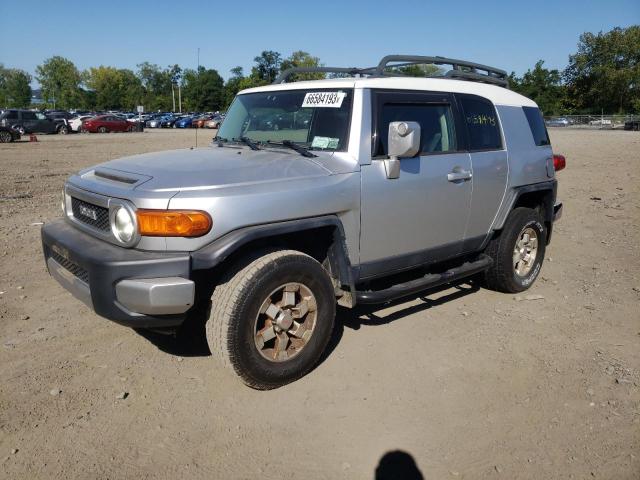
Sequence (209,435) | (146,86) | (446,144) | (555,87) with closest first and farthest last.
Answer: (209,435) < (446,144) < (555,87) < (146,86)

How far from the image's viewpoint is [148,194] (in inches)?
121

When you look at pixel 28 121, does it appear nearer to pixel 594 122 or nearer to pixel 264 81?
pixel 264 81

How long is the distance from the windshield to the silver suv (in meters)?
0.01

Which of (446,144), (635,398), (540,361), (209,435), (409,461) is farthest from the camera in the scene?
(446,144)

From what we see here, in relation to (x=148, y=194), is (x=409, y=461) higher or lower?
lower

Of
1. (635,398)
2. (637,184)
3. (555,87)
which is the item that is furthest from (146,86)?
(635,398)

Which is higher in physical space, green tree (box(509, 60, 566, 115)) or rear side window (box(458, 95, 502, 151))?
green tree (box(509, 60, 566, 115))

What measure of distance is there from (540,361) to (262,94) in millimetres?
3165

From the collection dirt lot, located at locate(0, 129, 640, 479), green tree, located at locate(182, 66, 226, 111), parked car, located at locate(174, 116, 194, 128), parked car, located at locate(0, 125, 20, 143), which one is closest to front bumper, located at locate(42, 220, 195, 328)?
dirt lot, located at locate(0, 129, 640, 479)

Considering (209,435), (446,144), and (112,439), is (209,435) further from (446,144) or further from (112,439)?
(446,144)

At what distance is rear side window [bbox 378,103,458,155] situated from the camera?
13.0 feet

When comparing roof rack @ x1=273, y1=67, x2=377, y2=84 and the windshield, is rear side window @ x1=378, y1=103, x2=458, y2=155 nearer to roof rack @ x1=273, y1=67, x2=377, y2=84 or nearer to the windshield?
the windshield

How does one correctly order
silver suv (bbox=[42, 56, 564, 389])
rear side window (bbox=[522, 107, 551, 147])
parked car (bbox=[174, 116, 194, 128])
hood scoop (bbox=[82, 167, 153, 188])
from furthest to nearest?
parked car (bbox=[174, 116, 194, 128])
rear side window (bbox=[522, 107, 551, 147])
hood scoop (bbox=[82, 167, 153, 188])
silver suv (bbox=[42, 56, 564, 389])

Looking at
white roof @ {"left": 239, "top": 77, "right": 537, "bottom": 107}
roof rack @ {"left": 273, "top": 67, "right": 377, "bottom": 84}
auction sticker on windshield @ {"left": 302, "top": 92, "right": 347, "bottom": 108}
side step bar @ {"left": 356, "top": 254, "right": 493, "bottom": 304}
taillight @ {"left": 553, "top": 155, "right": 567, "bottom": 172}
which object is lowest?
side step bar @ {"left": 356, "top": 254, "right": 493, "bottom": 304}
